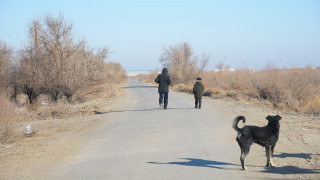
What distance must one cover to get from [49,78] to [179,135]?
16.2 m

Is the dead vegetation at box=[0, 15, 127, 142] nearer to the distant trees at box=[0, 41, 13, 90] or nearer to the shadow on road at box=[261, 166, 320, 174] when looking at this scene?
the distant trees at box=[0, 41, 13, 90]

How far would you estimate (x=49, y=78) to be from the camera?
25.0 meters

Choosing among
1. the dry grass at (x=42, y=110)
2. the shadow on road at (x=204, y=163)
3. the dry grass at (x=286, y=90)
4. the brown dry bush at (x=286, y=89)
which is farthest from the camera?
the brown dry bush at (x=286, y=89)

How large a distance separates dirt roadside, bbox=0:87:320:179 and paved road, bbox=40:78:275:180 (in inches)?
18.7

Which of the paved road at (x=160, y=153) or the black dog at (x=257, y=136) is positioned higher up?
the black dog at (x=257, y=136)

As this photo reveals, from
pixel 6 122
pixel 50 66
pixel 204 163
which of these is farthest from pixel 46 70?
pixel 204 163

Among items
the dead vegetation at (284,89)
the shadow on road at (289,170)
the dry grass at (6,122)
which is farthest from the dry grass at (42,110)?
the dead vegetation at (284,89)

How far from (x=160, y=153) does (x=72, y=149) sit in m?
2.88

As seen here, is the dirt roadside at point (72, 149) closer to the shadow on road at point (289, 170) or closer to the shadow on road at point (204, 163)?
the shadow on road at point (289, 170)

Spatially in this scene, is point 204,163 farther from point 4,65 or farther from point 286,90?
point 4,65

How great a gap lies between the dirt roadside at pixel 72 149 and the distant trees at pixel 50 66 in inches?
401

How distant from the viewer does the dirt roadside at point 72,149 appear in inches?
304

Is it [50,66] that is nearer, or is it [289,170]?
[289,170]

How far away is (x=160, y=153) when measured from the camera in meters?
8.97
